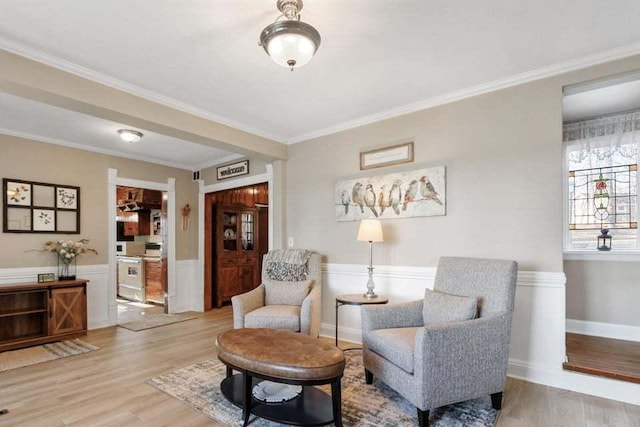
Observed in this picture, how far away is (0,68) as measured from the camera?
2287mm

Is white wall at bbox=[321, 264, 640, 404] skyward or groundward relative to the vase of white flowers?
groundward

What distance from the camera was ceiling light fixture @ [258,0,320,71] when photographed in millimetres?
1902

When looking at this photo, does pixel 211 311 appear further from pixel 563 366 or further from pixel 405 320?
pixel 563 366

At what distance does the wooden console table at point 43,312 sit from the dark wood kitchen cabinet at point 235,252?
2.13 metres

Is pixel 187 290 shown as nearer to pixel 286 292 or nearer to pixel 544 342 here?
pixel 286 292

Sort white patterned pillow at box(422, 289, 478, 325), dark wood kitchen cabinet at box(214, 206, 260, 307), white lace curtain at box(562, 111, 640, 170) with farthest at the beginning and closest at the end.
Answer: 1. dark wood kitchen cabinet at box(214, 206, 260, 307)
2. white lace curtain at box(562, 111, 640, 170)
3. white patterned pillow at box(422, 289, 478, 325)

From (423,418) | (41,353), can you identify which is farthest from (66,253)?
(423,418)

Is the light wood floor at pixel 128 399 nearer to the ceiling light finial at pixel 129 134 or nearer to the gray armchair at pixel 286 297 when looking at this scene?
the gray armchair at pixel 286 297

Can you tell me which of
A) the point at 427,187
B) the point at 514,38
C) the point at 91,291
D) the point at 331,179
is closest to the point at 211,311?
the point at 91,291

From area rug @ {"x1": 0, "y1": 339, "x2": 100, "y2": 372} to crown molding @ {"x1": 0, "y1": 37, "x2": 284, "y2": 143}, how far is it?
8.86 feet

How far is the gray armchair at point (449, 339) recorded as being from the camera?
209 cm

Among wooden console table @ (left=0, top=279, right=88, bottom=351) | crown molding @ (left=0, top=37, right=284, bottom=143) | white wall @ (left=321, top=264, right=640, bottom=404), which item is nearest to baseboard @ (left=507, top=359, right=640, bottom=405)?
white wall @ (left=321, top=264, right=640, bottom=404)

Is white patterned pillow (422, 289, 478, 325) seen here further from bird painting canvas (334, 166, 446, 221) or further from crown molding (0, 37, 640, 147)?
crown molding (0, 37, 640, 147)

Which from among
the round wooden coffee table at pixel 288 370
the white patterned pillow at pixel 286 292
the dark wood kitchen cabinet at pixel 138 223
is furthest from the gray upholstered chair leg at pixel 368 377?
the dark wood kitchen cabinet at pixel 138 223
